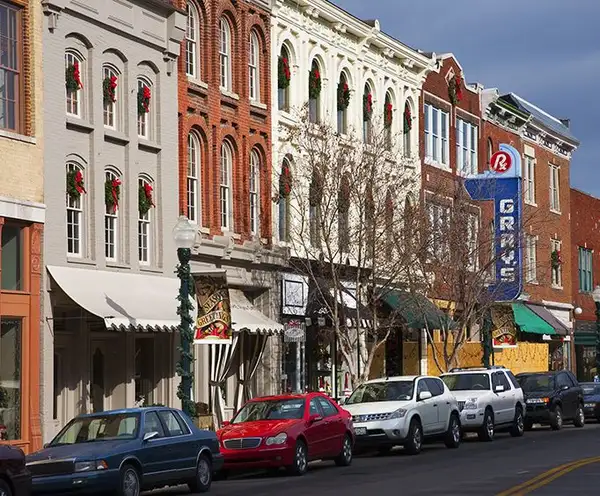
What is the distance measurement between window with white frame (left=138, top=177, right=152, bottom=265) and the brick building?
14.8ft

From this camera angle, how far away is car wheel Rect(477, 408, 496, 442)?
35.1 meters

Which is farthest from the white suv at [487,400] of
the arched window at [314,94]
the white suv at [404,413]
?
the arched window at [314,94]

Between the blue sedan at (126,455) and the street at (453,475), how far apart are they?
A: 2.76 ft

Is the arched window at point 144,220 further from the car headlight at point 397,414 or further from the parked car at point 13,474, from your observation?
the parked car at point 13,474

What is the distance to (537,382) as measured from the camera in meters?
41.2

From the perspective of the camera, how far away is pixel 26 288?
28422 millimetres

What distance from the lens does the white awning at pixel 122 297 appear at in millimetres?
28750

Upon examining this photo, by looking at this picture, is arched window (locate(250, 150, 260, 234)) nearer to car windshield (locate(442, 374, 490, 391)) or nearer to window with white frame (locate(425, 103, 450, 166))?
car windshield (locate(442, 374, 490, 391))

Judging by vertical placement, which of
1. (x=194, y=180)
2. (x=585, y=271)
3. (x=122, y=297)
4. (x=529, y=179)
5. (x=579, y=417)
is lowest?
(x=579, y=417)

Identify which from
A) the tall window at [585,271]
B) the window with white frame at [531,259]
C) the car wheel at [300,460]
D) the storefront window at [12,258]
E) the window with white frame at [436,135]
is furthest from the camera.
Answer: the tall window at [585,271]

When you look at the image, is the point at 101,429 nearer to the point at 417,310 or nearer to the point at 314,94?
the point at 314,94

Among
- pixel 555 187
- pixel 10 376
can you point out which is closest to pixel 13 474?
pixel 10 376

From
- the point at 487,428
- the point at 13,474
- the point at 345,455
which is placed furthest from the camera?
the point at 487,428

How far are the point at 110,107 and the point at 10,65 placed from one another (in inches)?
160
